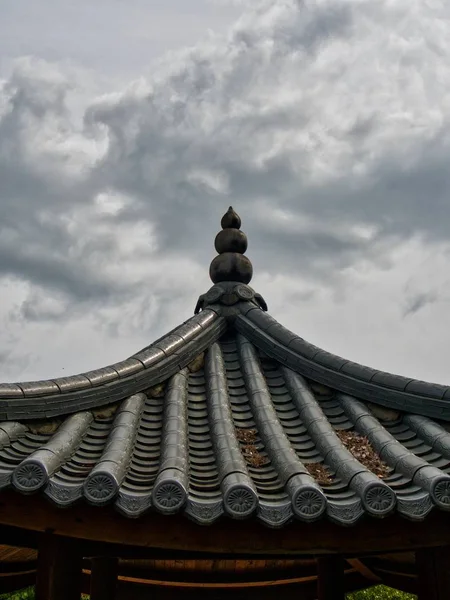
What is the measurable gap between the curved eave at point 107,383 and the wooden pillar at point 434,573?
7.46 ft

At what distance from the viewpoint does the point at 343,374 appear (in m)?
5.13

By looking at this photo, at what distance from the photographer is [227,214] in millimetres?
7062

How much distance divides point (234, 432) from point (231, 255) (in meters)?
2.74

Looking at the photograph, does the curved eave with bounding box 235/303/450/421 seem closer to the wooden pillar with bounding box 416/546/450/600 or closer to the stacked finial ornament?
the stacked finial ornament

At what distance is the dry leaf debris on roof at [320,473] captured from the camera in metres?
3.62

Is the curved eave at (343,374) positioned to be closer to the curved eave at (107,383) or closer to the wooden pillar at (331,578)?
the curved eave at (107,383)

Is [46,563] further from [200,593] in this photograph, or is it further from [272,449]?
[200,593]

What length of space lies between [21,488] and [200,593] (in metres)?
5.79

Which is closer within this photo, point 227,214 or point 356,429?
point 356,429

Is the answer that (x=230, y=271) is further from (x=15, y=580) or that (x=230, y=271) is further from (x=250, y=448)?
(x=15, y=580)

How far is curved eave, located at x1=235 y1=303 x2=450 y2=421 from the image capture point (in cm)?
471

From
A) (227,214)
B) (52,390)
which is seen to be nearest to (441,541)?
(52,390)

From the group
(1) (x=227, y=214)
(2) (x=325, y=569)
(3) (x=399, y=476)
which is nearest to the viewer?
(3) (x=399, y=476)

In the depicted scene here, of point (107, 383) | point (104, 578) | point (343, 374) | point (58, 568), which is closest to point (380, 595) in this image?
point (104, 578)
